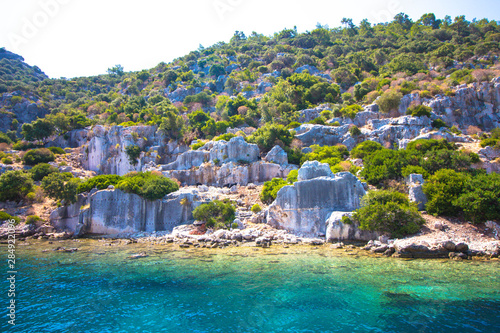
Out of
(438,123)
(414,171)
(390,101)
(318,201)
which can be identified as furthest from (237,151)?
(438,123)

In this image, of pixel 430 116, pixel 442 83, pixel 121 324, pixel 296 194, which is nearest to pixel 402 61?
pixel 442 83

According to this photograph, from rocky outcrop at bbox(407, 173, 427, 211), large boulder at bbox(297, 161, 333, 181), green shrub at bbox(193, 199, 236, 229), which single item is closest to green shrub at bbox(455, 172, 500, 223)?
rocky outcrop at bbox(407, 173, 427, 211)

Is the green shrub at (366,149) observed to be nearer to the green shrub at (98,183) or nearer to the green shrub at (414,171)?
the green shrub at (414,171)

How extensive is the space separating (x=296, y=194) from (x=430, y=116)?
90.7 ft

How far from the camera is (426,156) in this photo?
2964cm

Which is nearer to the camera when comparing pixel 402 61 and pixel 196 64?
pixel 402 61

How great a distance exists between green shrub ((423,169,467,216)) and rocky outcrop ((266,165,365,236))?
542cm

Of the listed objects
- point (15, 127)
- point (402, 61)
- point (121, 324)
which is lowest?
point (121, 324)

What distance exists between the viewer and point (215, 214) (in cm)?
2900

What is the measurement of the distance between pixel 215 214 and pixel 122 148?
88.5 feet

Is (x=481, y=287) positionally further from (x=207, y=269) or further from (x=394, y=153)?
(x=394, y=153)

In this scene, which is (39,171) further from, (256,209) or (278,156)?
(278,156)

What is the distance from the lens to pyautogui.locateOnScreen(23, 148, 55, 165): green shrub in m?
43.6

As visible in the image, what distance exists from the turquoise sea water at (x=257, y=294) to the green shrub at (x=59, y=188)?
12562 mm
